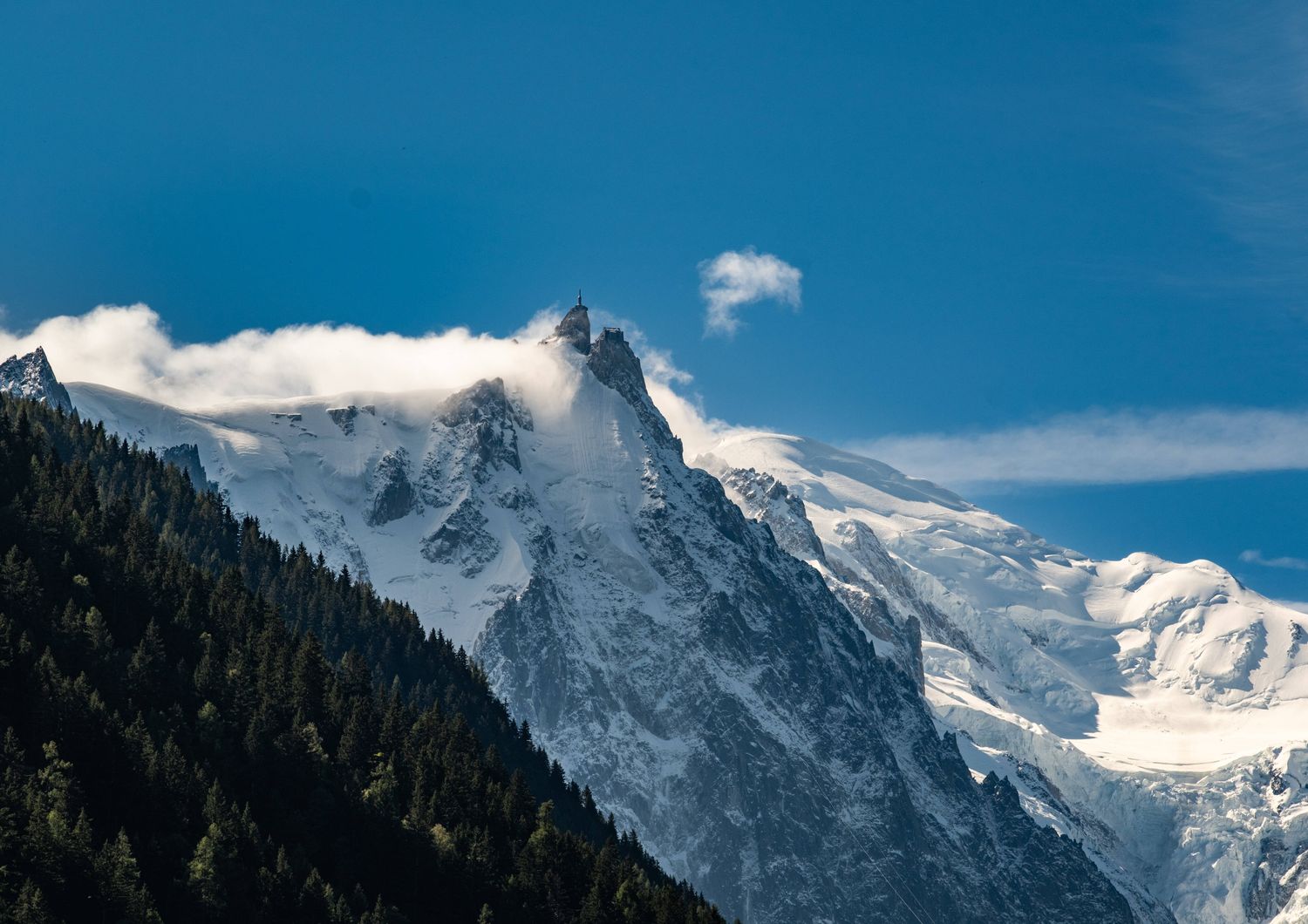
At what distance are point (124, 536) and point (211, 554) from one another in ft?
168

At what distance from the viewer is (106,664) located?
400 feet

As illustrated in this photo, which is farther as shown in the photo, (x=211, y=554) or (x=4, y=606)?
(x=211, y=554)

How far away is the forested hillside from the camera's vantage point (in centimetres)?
10175

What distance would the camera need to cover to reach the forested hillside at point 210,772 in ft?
334

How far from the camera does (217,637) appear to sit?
453 feet

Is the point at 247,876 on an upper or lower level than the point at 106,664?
lower

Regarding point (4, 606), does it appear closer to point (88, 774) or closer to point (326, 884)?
point (88, 774)

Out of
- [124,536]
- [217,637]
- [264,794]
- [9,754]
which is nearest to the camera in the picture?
[9,754]

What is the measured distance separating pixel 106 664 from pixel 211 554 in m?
77.7

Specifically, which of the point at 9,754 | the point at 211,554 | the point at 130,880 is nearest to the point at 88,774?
the point at 9,754

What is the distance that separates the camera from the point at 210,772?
11525 centimetres

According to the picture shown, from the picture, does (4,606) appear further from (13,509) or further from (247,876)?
(247,876)

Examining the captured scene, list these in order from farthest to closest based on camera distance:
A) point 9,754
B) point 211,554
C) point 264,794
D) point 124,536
Result: point 211,554
point 124,536
point 264,794
point 9,754

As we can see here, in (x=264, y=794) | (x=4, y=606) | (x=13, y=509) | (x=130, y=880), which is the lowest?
(x=130, y=880)
